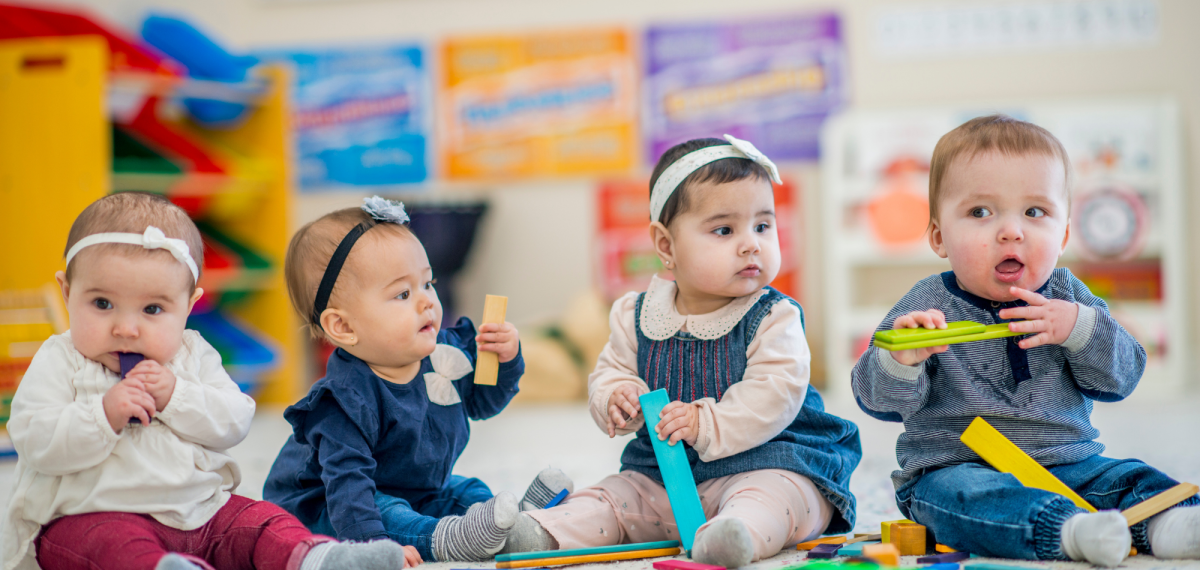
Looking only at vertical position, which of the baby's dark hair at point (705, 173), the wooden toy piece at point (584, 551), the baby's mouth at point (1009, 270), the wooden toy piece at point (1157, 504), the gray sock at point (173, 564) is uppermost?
the baby's dark hair at point (705, 173)

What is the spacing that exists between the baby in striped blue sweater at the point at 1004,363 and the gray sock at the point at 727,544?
23 cm

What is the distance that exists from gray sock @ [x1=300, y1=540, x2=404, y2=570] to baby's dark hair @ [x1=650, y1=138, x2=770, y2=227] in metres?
0.49

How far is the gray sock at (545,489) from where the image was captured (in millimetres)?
1173

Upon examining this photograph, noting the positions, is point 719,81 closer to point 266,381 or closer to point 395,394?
point 266,381

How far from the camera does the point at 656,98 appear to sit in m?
3.25

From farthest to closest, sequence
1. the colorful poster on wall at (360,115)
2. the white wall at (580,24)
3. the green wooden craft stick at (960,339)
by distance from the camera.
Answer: the colorful poster on wall at (360,115)
the white wall at (580,24)
the green wooden craft stick at (960,339)

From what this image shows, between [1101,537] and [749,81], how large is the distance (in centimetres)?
250

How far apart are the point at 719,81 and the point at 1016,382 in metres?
2.31

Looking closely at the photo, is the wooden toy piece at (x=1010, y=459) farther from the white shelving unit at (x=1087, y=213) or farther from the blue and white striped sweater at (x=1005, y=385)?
the white shelving unit at (x=1087, y=213)

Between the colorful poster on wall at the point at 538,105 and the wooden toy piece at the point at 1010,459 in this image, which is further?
the colorful poster on wall at the point at 538,105

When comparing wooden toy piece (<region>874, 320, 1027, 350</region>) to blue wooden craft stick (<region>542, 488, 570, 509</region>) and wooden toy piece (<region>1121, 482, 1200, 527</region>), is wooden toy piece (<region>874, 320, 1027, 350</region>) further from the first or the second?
blue wooden craft stick (<region>542, 488, 570, 509</region>)

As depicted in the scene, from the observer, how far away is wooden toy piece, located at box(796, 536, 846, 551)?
3.47ft

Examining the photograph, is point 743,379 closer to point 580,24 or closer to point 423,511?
point 423,511

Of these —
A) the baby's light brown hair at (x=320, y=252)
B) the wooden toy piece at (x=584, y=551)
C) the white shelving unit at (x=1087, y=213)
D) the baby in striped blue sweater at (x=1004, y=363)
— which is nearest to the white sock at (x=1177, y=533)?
the baby in striped blue sweater at (x=1004, y=363)
